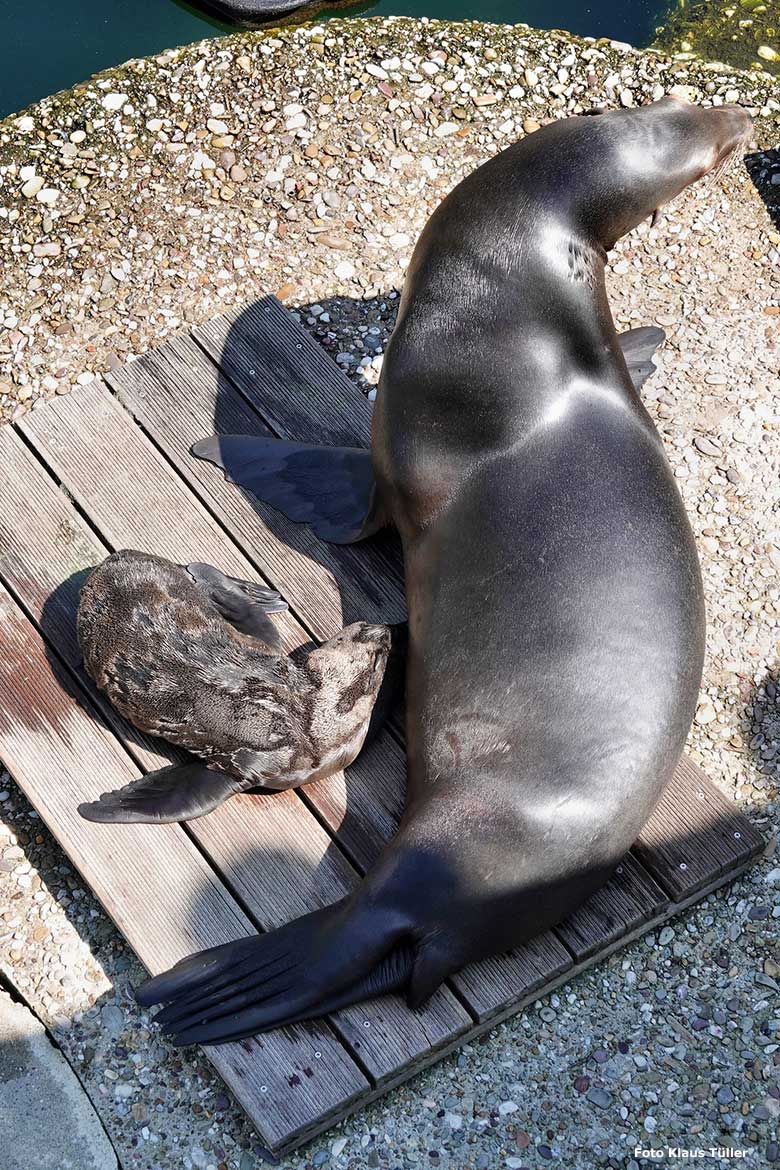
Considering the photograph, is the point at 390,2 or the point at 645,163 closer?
the point at 645,163

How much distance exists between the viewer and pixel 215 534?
4191 mm

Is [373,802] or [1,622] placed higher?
[1,622]

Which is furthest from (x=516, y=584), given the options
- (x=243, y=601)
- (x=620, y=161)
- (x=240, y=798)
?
(x=620, y=161)

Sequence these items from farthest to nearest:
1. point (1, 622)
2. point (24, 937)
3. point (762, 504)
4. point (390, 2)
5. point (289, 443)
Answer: point (390, 2) → point (762, 504) → point (289, 443) → point (1, 622) → point (24, 937)

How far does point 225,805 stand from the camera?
11.9 feet

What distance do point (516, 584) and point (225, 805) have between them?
3.43ft

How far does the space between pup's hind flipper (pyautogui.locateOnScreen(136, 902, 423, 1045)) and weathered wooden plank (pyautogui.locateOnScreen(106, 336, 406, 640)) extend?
105 cm

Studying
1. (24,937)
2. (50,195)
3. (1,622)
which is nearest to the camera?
(24,937)

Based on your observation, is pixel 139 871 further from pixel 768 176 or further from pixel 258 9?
pixel 258 9

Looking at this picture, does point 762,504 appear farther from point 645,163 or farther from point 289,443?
point 289,443

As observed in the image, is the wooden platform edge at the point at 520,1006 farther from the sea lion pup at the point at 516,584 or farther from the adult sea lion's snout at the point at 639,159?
the adult sea lion's snout at the point at 639,159

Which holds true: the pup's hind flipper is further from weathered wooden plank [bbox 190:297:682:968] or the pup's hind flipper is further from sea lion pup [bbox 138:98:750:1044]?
weathered wooden plank [bbox 190:297:682:968]

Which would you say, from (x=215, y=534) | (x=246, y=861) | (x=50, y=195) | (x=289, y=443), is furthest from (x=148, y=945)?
(x=50, y=195)

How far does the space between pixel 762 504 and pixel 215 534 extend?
203 cm
